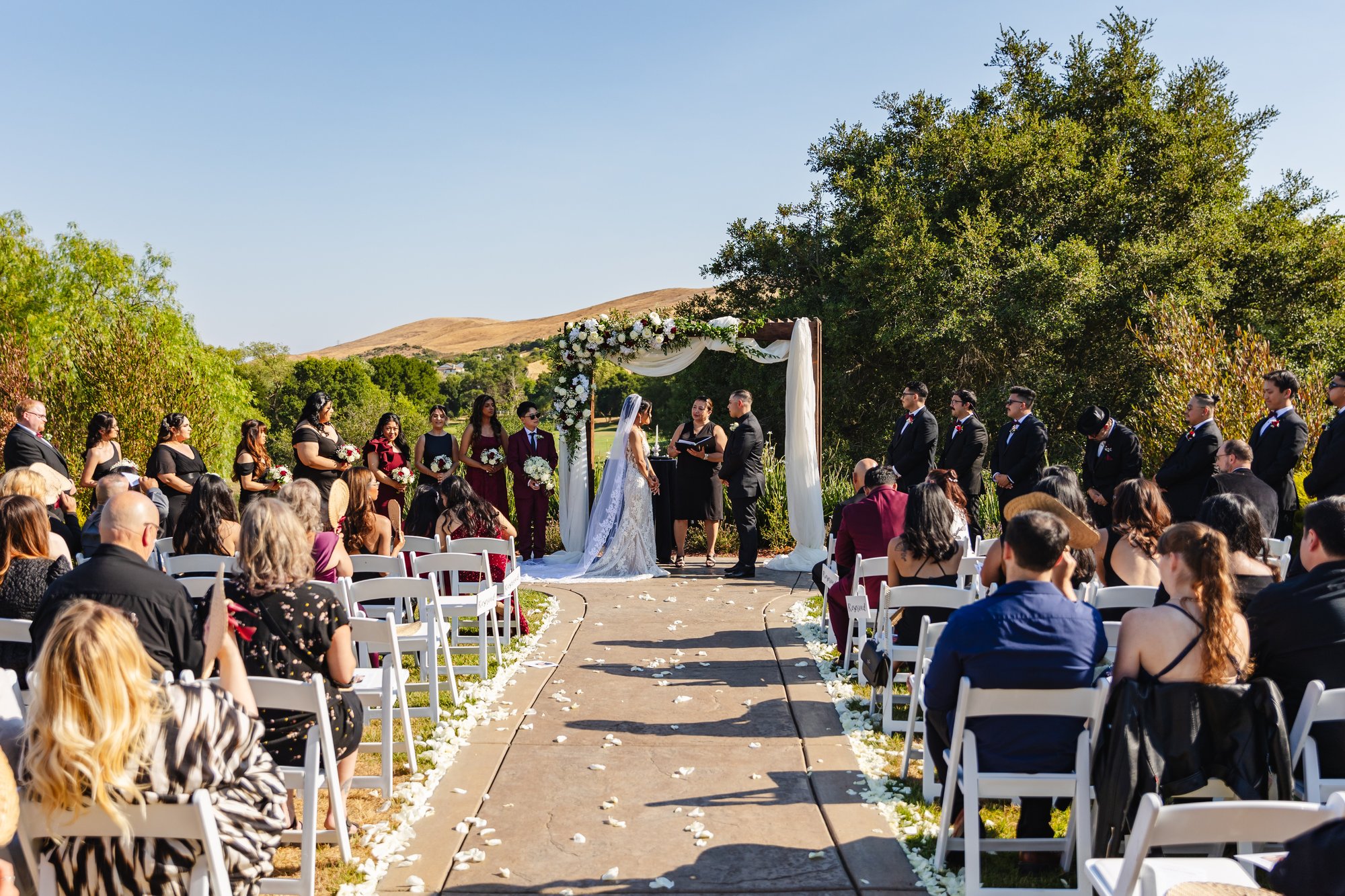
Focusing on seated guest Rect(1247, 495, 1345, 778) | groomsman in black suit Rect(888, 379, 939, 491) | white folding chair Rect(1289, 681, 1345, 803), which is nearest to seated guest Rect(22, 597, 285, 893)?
white folding chair Rect(1289, 681, 1345, 803)

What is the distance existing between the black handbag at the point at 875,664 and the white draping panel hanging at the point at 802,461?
5.33 meters

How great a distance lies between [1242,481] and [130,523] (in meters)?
6.74

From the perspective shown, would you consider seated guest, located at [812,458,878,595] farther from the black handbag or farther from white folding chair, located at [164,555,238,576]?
white folding chair, located at [164,555,238,576]

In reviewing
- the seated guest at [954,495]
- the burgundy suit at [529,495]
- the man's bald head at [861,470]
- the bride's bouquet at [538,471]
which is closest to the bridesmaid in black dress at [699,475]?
the bride's bouquet at [538,471]

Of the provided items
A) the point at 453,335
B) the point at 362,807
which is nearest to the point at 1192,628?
the point at 362,807

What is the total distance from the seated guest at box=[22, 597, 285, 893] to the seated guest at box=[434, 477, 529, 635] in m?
4.44

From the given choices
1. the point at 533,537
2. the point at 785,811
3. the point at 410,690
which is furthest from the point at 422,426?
the point at 785,811

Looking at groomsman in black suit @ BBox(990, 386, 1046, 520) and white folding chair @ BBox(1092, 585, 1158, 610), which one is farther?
groomsman in black suit @ BBox(990, 386, 1046, 520)

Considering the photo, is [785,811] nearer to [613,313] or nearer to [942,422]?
[613,313]

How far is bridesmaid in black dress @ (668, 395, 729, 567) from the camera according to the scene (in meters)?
10.4

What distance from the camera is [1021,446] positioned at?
9.38 metres

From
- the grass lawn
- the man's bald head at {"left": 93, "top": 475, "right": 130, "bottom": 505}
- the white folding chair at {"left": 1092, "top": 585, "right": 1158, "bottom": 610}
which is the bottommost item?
the grass lawn

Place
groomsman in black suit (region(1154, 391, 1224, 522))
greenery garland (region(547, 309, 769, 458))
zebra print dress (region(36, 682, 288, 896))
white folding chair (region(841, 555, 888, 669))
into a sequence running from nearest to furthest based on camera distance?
zebra print dress (region(36, 682, 288, 896)), white folding chair (region(841, 555, 888, 669)), groomsman in black suit (region(1154, 391, 1224, 522)), greenery garland (region(547, 309, 769, 458))

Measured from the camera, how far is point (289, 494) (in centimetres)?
483
